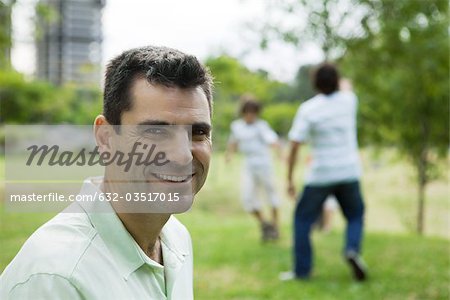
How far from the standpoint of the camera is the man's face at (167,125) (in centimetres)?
120

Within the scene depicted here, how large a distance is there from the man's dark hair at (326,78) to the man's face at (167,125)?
323 centimetres

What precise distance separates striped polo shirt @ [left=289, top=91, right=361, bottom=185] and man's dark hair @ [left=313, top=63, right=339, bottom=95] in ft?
0.17

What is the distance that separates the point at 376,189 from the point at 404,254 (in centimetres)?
714

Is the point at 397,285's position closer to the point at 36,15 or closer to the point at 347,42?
the point at 347,42

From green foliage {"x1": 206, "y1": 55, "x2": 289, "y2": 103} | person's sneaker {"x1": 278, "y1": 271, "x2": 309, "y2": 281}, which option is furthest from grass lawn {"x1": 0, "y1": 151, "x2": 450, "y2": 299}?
green foliage {"x1": 206, "y1": 55, "x2": 289, "y2": 103}

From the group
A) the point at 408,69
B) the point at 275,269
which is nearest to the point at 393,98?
the point at 408,69

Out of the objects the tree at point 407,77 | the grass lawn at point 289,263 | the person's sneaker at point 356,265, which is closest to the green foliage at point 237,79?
the tree at point 407,77

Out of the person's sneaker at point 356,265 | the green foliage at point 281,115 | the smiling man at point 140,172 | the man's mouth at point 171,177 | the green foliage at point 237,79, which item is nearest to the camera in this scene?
the smiling man at point 140,172

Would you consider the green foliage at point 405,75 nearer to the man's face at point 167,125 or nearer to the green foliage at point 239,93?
the green foliage at point 239,93

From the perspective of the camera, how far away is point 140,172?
4.09 ft

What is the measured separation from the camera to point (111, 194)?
1267 mm

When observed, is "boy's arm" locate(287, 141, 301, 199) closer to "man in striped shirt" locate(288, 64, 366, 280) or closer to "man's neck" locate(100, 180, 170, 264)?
"man in striped shirt" locate(288, 64, 366, 280)

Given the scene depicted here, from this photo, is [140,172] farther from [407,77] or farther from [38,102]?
[38,102]

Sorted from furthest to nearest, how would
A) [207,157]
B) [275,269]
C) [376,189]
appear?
[376,189]
[275,269]
[207,157]
